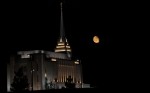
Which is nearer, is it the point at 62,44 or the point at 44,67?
the point at 44,67

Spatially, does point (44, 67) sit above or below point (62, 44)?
below

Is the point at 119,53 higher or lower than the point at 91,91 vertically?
higher

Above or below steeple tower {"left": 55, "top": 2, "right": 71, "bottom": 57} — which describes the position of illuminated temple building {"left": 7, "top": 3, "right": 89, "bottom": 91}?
below

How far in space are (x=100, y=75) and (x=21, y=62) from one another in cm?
8218

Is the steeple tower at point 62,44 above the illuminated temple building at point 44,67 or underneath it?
above

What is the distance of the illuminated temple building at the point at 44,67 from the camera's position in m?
88.2

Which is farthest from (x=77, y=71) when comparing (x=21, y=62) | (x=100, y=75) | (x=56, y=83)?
(x=100, y=75)

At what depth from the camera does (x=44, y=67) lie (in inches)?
3590

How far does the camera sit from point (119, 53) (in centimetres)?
837

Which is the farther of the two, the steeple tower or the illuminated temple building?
the steeple tower

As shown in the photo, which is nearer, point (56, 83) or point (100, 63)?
point (100, 63)

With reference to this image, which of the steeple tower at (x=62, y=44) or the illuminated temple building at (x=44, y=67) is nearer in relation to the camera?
the illuminated temple building at (x=44, y=67)

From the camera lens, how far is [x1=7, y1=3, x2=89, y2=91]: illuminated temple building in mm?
88250

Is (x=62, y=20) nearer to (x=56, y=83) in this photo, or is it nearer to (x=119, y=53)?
(x=56, y=83)
